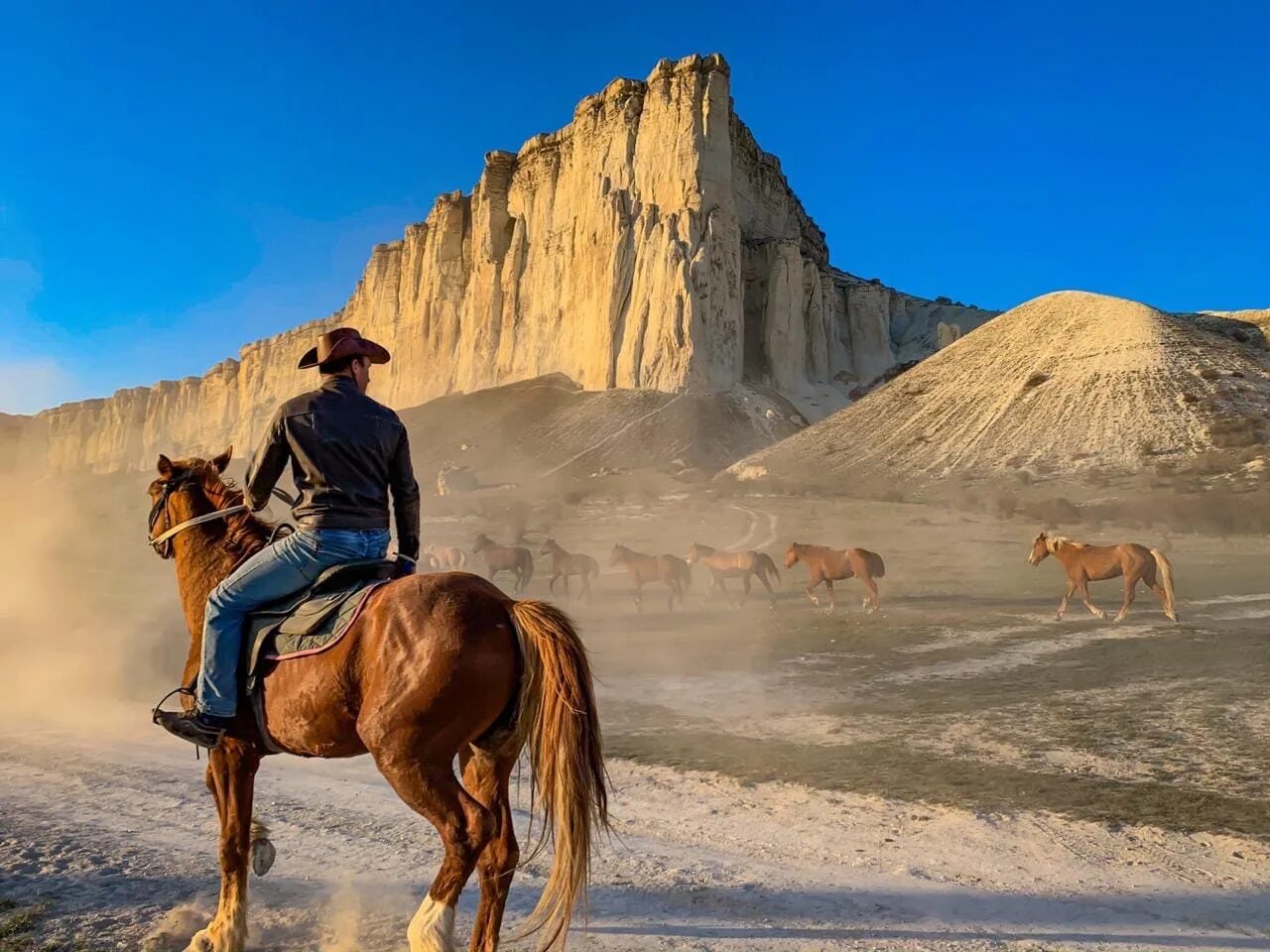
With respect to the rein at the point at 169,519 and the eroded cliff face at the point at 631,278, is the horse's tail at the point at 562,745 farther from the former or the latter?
the eroded cliff face at the point at 631,278

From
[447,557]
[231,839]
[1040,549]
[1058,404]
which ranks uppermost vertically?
[1058,404]

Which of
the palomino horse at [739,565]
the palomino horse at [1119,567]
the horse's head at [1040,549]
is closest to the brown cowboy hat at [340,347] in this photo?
the palomino horse at [1119,567]

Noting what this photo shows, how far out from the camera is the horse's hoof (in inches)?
192

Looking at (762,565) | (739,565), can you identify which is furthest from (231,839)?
(762,565)

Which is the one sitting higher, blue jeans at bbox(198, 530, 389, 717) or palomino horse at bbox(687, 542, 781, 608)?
blue jeans at bbox(198, 530, 389, 717)

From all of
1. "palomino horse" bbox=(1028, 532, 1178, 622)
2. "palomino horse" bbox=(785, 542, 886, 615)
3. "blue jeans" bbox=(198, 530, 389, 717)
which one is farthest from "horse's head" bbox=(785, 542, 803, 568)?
"blue jeans" bbox=(198, 530, 389, 717)

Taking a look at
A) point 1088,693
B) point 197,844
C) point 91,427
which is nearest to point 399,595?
point 197,844

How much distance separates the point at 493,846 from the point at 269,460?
7.96 feet

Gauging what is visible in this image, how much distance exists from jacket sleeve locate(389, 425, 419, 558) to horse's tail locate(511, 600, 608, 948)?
3.56 feet

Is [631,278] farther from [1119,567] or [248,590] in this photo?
[248,590]

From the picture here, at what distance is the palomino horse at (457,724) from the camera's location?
152 inches

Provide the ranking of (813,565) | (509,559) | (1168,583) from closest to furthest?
(1168,583), (813,565), (509,559)

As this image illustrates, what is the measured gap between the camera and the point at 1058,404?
52125mm

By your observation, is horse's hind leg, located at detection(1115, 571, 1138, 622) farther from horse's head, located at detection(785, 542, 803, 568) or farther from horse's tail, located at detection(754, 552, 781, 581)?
horse's tail, located at detection(754, 552, 781, 581)
